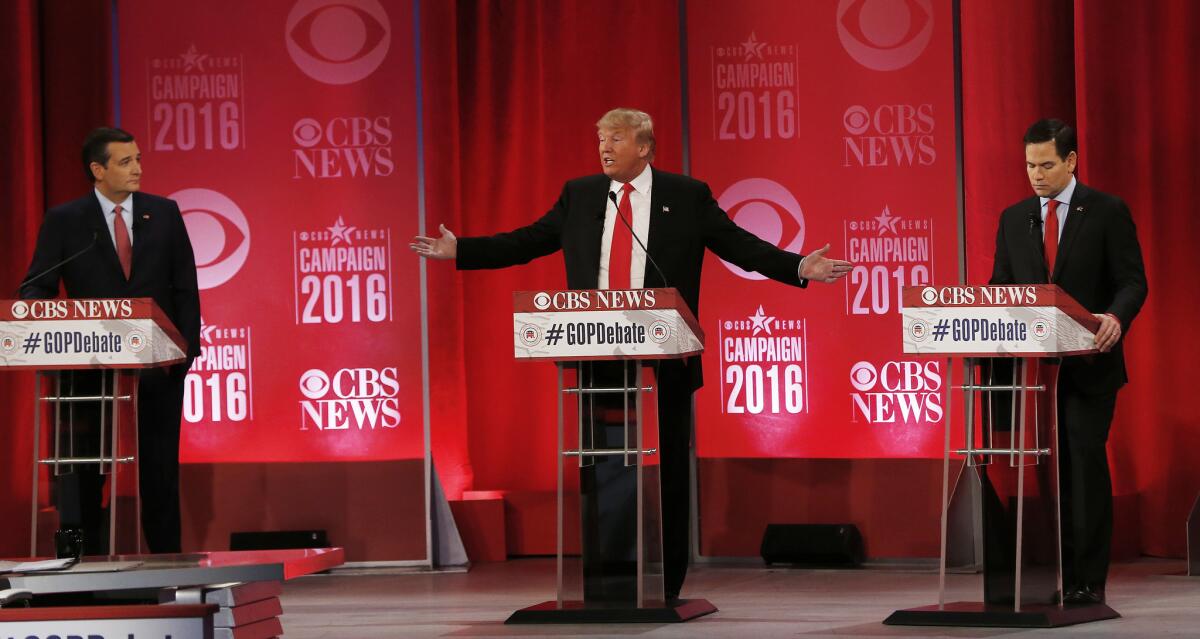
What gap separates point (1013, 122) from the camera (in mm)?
5980

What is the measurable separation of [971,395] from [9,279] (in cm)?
400

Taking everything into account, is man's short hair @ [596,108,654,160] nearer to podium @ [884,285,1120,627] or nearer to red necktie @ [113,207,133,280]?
podium @ [884,285,1120,627]

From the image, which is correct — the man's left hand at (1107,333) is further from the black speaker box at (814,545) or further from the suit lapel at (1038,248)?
the black speaker box at (814,545)

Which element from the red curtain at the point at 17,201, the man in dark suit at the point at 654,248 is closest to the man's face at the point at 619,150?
the man in dark suit at the point at 654,248

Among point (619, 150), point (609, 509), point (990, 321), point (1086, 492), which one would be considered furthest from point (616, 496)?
point (1086, 492)

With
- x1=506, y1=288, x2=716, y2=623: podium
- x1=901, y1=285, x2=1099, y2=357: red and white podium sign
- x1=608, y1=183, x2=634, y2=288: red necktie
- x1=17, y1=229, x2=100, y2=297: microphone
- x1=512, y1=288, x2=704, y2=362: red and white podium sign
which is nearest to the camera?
x1=901, y1=285, x2=1099, y2=357: red and white podium sign

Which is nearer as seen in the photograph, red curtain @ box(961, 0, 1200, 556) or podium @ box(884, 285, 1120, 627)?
podium @ box(884, 285, 1120, 627)

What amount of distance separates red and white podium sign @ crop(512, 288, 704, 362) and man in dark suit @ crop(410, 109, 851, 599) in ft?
1.13

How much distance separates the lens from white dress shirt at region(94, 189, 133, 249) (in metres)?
5.12

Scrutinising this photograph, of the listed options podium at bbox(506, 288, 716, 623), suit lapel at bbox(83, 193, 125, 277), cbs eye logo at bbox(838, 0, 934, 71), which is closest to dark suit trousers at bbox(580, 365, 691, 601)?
podium at bbox(506, 288, 716, 623)

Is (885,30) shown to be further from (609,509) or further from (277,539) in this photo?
(277,539)

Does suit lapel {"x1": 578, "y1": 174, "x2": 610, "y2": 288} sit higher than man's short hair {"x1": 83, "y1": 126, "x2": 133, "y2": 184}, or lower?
lower

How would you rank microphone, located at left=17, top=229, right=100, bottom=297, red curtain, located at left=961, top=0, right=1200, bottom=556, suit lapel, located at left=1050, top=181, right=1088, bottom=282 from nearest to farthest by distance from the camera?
suit lapel, located at left=1050, top=181, right=1088, bottom=282, microphone, located at left=17, top=229, right=100, bottom=297, red curtain, located at left=961, top=0, right=1200, bottom=556

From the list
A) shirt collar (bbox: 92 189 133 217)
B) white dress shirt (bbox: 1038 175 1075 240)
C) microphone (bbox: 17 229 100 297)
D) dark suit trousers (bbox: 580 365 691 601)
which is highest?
shirt collar (bbox: 92 189 133 217)
